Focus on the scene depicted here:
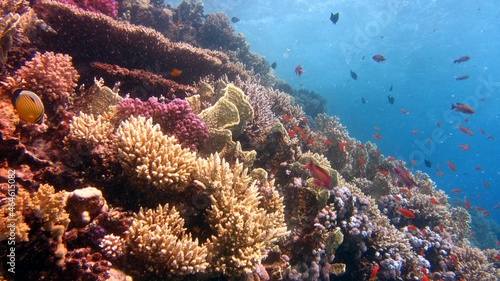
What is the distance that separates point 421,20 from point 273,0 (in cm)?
2198

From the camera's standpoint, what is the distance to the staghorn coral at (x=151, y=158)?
293 centimetres

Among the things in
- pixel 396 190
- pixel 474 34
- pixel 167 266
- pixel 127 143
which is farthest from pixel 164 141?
pixel 474 34

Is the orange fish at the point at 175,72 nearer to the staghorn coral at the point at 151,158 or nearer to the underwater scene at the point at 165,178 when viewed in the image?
the underwater scene at the point at 165,178

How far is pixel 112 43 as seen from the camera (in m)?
5.52

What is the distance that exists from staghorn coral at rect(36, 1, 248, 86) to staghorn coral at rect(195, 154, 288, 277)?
12.5ft

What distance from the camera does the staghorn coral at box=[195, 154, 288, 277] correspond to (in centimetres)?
294

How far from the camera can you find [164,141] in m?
3.19
